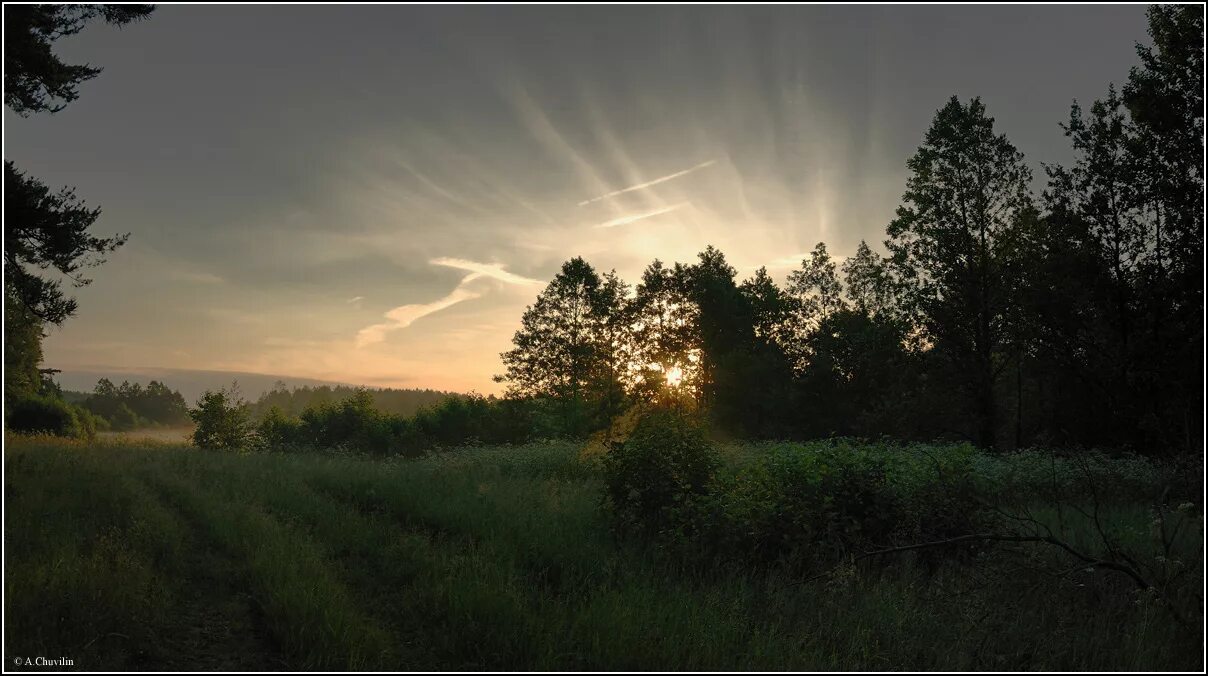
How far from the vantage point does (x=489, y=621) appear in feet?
20.6

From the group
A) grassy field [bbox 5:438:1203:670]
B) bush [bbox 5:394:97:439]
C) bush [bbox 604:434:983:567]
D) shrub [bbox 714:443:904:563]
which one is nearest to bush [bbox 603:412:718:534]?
bush [bbox 604:434:983:567]

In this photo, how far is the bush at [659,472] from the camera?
10.8 meters

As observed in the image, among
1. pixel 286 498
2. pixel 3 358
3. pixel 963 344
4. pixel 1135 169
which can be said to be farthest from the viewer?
pixel 963 344

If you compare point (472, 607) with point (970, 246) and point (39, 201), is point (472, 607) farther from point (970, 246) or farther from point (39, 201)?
point (970, 246)

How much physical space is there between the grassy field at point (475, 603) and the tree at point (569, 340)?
3689 centimetres

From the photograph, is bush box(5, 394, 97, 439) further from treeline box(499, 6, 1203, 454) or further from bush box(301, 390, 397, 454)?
bush box(301, 390, 397, 454)

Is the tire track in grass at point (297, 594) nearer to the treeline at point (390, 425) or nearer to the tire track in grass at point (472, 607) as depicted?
the tire track in grass at point (472, 607)

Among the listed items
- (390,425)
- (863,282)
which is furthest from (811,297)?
(390,425)

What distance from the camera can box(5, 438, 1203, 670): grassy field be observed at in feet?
18.9

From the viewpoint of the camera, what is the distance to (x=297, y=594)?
22.0ft

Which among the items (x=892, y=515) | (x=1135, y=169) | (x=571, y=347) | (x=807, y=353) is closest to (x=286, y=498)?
(x=892, y=515)

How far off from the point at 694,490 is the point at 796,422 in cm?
3464

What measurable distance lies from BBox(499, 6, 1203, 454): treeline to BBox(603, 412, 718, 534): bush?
5.90 meters

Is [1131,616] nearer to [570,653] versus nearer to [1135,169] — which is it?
[570,653]
